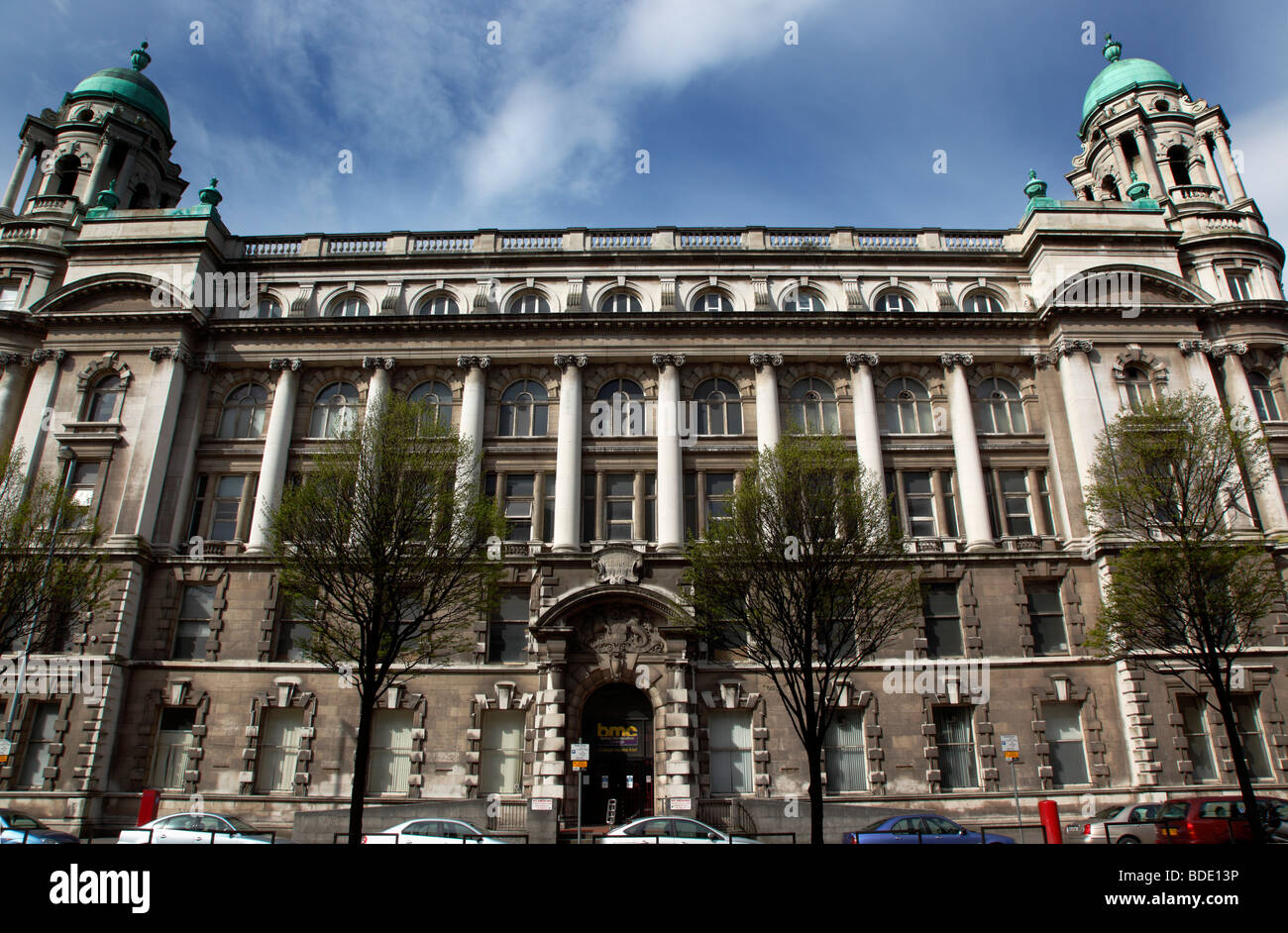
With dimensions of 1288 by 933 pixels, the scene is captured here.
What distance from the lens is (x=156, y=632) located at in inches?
1204

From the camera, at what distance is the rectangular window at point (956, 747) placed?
28.7 metres

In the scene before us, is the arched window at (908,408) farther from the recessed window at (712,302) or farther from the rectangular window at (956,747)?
the rectangular window at (956,747)

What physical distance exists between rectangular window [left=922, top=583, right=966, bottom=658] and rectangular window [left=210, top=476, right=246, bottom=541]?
27363 millimetres

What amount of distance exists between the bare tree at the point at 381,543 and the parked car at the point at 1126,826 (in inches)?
721

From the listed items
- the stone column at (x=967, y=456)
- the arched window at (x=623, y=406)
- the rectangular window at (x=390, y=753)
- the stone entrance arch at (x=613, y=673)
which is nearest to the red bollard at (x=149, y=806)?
the rectangular window at (x=390, y=753)

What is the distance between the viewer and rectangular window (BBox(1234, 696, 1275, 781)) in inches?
Answer: 1097

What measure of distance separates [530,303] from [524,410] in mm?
5286

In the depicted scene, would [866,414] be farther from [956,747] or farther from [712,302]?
[956,747]

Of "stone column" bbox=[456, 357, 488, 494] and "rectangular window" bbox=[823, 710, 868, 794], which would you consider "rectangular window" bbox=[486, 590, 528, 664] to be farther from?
"rectangular window" bbox=[823, 710, 868, 794]

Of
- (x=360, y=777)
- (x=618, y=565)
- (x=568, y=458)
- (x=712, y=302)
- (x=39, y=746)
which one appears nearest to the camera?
(x=360, y=777)

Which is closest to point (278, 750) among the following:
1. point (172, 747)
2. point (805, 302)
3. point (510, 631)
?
point (172, 747)

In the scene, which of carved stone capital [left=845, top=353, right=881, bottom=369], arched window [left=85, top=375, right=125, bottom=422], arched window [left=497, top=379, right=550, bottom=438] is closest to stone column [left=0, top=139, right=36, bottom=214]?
arched window [left=85, top=375, right=125, bottom=422]

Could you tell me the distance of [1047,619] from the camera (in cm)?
3078
